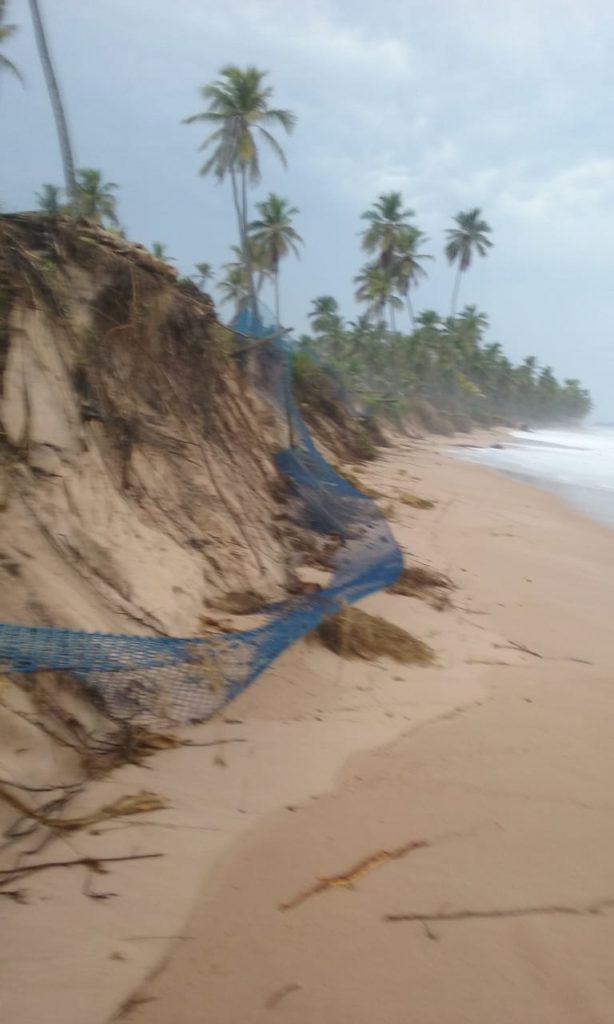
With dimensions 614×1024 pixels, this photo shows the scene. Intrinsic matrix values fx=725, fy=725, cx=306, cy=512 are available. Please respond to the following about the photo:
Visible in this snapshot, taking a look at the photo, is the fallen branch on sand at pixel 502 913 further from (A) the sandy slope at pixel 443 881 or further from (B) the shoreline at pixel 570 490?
(B) the shoreline at pixel 570 490

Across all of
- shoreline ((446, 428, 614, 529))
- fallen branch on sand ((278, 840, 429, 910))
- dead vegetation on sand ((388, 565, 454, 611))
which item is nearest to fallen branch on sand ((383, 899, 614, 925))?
fallen branch on sand ((278, 840, 429, 910))

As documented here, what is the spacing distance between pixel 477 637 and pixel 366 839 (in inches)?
134

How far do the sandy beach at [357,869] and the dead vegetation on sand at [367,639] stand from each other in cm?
11

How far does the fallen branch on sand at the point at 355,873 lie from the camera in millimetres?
3008

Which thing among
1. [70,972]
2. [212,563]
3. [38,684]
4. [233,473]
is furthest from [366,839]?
[233,473]

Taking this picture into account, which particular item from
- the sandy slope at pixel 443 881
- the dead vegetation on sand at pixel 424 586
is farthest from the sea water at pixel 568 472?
the sandy slope at pixel 443 881

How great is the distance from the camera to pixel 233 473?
7.70m

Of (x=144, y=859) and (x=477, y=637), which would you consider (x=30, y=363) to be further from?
(x=477, y=637)

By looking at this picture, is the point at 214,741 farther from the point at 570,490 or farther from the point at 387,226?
the point at 387,226

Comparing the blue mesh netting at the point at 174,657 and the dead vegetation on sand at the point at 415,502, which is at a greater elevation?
the dead vegetation on sand at the point at 415,502

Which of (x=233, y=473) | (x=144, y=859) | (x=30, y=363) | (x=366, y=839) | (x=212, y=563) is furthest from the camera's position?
(x=233, y=473)

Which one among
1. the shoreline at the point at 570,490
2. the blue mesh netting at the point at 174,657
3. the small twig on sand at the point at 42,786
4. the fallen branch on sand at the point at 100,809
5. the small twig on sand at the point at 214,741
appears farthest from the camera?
the shoreline at the point at 570,490

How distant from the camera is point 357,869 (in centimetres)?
321

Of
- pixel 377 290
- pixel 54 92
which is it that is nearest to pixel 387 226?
pixel 377 290
